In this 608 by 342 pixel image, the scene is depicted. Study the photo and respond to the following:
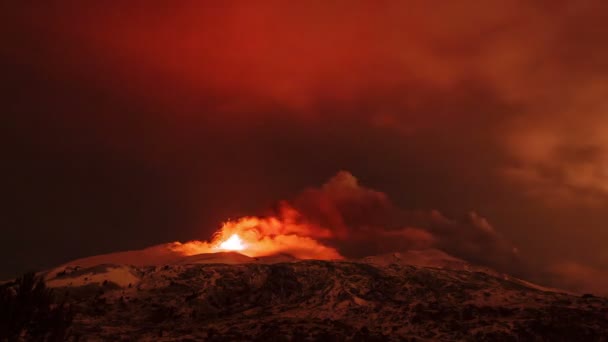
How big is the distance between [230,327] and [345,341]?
43.8 metres

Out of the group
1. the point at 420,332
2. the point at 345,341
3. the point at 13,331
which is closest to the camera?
the point at 13,331

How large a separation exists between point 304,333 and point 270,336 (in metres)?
11.7

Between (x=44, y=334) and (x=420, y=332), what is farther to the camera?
(x=420, y=332)

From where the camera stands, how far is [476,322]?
19575 centimetres

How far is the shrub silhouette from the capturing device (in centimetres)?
9131

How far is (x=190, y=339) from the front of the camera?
174 m

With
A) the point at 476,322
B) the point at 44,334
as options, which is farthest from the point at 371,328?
the point at 44,334

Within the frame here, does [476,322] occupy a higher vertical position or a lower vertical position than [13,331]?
higher

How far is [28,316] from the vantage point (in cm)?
9450

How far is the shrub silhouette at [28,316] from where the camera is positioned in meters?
91.3

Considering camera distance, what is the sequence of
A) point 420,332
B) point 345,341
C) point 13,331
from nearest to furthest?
point 13,331 → point 345,341 → point 420,332

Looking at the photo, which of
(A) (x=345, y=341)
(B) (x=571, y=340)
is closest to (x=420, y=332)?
(A) (x=345, y=341)

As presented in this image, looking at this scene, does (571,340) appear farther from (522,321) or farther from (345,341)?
(345,341)

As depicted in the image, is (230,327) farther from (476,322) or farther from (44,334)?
(44,334)
